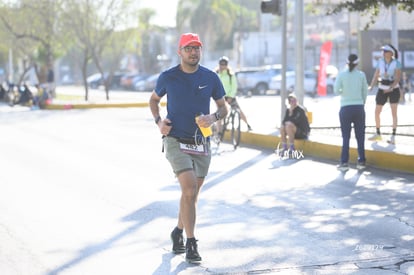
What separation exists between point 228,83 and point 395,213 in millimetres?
8374

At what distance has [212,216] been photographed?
352 inches

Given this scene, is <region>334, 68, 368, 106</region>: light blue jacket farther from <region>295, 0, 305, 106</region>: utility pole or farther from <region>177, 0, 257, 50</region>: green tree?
<region>177, 0, 257, 50</region>: green tree

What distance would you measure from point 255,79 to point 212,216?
39133mm

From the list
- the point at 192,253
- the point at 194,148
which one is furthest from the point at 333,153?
the point at 192,253

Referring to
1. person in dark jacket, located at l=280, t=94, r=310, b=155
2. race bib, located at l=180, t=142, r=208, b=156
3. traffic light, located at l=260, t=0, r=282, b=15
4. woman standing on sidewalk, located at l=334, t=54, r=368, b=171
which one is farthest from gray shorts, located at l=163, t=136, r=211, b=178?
traffic light, located at l=260, t=0, r=282, b=15

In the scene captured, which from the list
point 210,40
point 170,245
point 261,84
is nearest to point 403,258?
point 170,245

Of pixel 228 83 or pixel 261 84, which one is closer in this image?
pixel 228 83

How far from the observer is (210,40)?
259 feet

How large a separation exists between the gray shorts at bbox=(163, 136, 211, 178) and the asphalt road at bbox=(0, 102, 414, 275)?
2.34 feet

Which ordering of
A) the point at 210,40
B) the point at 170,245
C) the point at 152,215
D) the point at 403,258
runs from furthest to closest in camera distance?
the point at 210,40 < the point at 152,215 < the point at 170,245 < the point at 403,258

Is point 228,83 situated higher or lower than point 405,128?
higher

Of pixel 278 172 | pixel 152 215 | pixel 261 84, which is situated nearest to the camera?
pixel 152 215

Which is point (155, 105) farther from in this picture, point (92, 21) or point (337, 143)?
point (92, 21)

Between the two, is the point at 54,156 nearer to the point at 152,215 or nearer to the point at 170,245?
the point at 152,215
